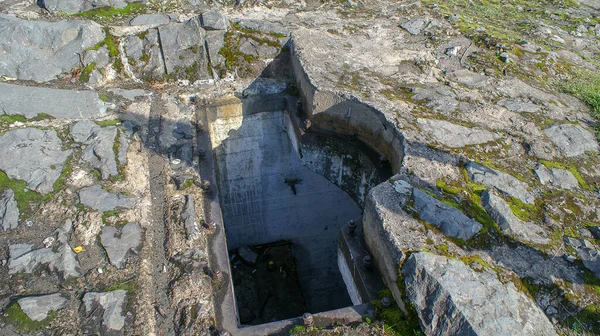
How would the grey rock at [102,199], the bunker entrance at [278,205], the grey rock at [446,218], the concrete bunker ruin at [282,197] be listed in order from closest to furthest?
the grey rock at [446,218] → the grey rock at [102,199] → the concrete bunker ruin at [282,197] → the bunker entrance at [278,205]

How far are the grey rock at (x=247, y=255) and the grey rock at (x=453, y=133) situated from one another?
435 cm

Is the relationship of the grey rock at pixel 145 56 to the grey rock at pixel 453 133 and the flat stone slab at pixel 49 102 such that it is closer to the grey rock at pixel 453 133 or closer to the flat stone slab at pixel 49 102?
the flat stone slab at pixel 49 102

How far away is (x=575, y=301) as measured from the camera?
11.1 ft

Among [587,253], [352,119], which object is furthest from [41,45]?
[587,253]

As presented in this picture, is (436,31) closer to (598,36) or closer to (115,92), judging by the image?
(598,36)

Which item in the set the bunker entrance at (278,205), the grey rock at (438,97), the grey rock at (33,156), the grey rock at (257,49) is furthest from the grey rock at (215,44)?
the grey rock at (438,97)

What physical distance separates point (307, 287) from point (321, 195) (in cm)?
196

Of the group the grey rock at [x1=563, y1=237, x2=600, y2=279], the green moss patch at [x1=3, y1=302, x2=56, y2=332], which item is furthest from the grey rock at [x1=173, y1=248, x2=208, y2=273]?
the grey rock at [x1=563, y1=237, x2=600, y2=279]

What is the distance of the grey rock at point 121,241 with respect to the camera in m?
3.91

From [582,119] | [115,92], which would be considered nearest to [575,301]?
[582,119]

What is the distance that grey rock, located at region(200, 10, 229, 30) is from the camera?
6473 millimetres

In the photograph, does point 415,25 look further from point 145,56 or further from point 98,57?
point 98,57

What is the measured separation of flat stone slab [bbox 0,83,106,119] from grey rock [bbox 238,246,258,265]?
3.60 metres

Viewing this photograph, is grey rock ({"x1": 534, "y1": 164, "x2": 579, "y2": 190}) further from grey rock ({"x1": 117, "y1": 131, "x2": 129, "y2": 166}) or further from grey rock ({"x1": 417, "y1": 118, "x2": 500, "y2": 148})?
grey rock ({"x1": 117, "y1": 131, "x2": 129, "y2": 166})
